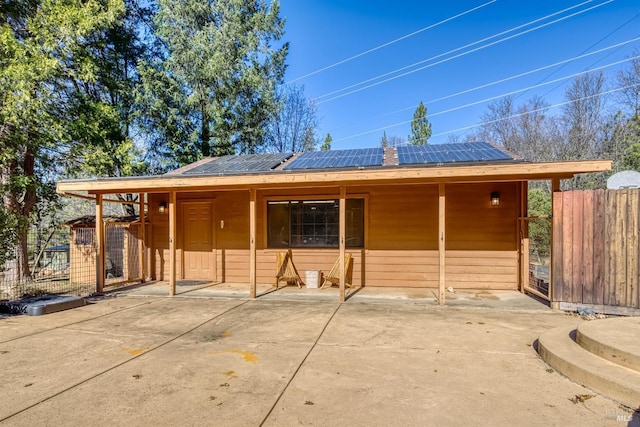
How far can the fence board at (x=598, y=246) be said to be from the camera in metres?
4.75

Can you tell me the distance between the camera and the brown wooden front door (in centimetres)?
802

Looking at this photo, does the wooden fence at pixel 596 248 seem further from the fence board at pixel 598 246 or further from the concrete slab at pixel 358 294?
the concrete slab at pixel 358 294

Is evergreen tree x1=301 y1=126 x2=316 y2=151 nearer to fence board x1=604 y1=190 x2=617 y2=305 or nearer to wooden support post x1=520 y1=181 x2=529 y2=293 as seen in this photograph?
wooden support post x1=520 y1=181 x2=529 y2=293

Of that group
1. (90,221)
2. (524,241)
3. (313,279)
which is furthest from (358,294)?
(90,221)

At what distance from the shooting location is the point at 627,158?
42.8 ft

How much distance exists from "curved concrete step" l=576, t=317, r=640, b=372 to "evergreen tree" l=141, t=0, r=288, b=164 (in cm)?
1083

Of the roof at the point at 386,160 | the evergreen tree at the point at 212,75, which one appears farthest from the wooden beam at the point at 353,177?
the evergreen tree at the point at 212,75

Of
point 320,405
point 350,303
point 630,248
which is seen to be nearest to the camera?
point 320,405

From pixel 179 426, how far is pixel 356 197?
5.58m

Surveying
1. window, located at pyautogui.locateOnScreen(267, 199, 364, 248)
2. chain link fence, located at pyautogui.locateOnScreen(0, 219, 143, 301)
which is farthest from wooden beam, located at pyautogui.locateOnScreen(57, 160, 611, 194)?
chain link fence, located at pyautogui.locateOnScreen(0, 219, 143, 301)

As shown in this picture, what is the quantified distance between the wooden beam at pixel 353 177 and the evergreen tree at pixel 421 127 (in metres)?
17.1

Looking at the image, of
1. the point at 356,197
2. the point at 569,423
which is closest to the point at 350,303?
the point at 356,197

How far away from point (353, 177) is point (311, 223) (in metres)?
2.24

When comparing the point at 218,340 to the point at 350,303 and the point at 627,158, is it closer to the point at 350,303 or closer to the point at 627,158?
the point at 350,303
